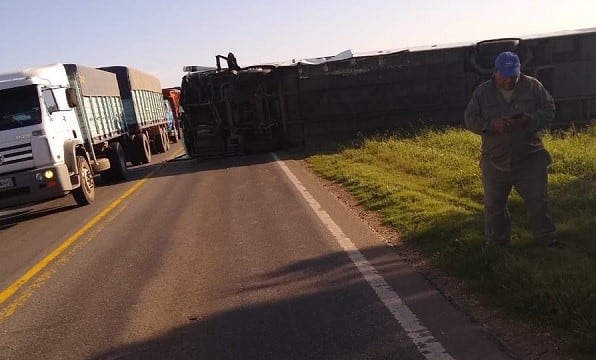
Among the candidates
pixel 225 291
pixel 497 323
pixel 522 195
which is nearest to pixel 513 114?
pixel 522 195

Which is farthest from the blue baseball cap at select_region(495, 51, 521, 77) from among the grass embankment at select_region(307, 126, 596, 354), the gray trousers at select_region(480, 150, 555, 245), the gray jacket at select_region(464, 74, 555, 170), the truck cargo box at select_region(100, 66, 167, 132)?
the truck cargo box at select_region(100, 66, 167, 132)

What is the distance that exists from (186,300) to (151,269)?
1.38 metres

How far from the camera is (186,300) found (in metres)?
5.65

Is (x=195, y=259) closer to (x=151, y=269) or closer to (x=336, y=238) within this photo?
(x=151, y=269)

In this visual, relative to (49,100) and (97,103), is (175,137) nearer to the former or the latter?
(97,103)

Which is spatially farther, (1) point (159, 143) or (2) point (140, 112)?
(1) point (159, 143)

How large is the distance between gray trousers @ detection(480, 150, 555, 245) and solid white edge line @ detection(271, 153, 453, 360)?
1.22m

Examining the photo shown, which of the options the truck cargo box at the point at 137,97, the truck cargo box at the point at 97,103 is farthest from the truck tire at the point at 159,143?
the truck cargo box at the point at 97,103

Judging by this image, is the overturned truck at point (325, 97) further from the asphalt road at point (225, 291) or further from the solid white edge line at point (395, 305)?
the solid white edge line at point (395, 305)

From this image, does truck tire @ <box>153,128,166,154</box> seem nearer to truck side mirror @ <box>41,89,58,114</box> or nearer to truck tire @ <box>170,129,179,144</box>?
truck tire @ <box>170,129,179,144</box>

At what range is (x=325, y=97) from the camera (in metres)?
18.7

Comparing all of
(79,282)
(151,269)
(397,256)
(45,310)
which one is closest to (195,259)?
(151,269)

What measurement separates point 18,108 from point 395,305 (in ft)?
30.1

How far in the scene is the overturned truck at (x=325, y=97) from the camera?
18.2 meters
